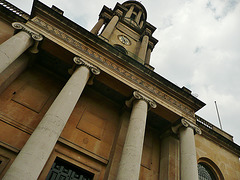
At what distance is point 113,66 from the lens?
11.4 meters

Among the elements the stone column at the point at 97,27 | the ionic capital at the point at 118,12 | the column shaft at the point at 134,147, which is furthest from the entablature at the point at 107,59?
the ionic capital at the point at 118,12

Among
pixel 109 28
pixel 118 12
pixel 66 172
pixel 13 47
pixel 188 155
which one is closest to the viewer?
pixel 13 47

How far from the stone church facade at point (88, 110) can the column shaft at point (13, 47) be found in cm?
4

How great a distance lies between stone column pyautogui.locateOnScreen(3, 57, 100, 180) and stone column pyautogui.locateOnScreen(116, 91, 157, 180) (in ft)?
9.84

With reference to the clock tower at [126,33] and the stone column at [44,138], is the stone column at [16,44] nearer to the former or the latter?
the stone column at [44,138]

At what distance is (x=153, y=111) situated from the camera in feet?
39.2

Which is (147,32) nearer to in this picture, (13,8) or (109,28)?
(109,28)

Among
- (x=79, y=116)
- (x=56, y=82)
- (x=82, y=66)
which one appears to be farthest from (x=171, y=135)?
(x=56, y=82)

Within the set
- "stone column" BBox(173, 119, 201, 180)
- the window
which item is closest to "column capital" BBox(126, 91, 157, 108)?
"stone column" BBox(173, 119, 201, 180)

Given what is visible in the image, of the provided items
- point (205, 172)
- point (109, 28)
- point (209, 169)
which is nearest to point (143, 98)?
point (205, 172)

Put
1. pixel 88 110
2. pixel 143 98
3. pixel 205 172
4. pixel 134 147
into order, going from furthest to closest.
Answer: pixel 205 172 < pixel 88 110 < pixel 143 98 < pixel 134 147

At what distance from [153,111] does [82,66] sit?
5.32m

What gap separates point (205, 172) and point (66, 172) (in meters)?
10.2

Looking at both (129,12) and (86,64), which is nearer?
(86,64)
